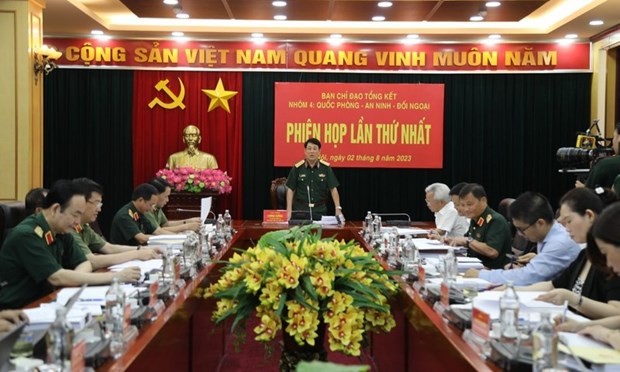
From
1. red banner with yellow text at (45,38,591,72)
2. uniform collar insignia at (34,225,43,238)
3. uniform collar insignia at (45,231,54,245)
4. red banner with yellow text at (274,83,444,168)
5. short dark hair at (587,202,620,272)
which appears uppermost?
red banner with yellow text at (45,38,591,72)

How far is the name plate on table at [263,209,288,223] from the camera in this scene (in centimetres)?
574

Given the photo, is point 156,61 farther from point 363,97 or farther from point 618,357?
point 618,357

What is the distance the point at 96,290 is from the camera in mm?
2484

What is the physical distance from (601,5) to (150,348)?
5749 millimetres

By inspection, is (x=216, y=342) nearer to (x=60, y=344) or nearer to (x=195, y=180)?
(x=60, y=344)

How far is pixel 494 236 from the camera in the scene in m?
4.08

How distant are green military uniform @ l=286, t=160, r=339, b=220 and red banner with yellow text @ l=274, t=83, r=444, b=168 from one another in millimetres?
1966

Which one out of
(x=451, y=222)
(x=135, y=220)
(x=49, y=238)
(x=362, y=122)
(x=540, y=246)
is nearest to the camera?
(x=49, y=238)

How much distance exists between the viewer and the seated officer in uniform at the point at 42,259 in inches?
109

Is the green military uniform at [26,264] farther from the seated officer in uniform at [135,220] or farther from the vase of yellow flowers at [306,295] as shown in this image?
the seated officer in uniform at [135,220]

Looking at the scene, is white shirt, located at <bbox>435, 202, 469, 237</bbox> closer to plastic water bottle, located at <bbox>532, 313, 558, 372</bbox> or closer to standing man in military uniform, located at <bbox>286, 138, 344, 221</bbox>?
standing man in military uniform, located at <bbox>286, 138, 344, 221</bbox>

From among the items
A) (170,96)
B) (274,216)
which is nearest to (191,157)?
(170,96)

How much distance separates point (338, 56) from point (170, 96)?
194 cm

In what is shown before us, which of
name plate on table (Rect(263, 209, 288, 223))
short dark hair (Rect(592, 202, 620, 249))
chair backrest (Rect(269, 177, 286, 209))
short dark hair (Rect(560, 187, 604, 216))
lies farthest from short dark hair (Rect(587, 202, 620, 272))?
chair backrest (Rect(269, 177, 286, 209))
